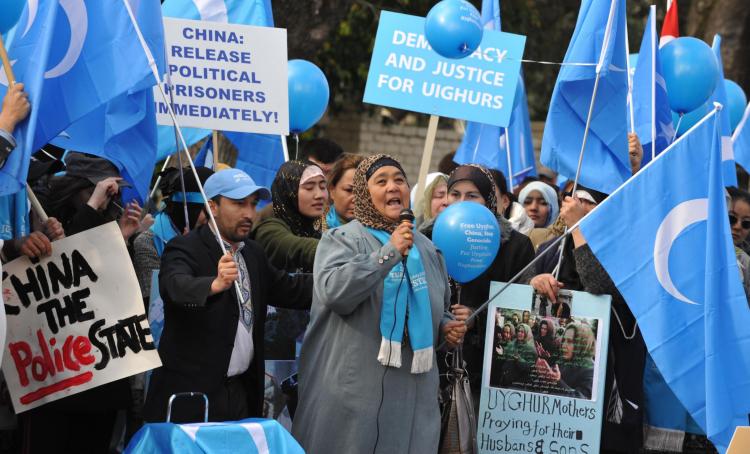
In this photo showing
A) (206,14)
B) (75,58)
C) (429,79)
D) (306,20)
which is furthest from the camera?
(306,20)

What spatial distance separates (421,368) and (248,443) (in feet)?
2.80

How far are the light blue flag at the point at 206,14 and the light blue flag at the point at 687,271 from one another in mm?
2706

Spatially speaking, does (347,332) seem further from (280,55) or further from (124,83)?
(280,55)

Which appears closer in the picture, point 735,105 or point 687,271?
point 687,271

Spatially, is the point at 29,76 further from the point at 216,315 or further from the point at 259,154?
the point at 259,154

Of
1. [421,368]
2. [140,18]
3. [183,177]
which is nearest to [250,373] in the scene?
[421,368]

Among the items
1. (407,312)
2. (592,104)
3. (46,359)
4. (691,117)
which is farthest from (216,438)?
(691,117)

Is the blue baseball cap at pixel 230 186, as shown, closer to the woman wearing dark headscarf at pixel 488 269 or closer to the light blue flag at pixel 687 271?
the woman wearing dark headscarf at pixel 488 269

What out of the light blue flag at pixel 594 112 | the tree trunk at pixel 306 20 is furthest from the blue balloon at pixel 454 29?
the tree trunk at pixel 306 20

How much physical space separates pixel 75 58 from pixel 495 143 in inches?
190

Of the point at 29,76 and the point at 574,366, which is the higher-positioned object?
the point at 29,76

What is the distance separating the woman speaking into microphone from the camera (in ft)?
18.3

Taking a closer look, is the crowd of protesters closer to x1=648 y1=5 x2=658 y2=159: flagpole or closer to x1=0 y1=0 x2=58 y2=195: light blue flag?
x1=0 y1=0 x2=58 y2=195: light blue flag

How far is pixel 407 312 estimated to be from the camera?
18.7 feet
